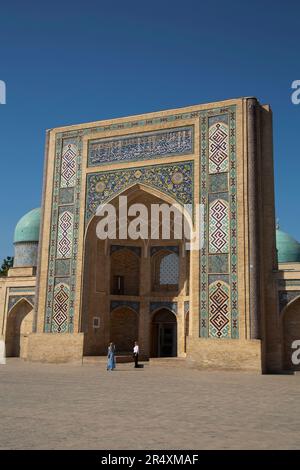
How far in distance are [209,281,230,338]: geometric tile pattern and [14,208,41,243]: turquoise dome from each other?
37.5 ft

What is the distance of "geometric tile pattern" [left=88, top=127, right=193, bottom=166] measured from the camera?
16984 millimetres

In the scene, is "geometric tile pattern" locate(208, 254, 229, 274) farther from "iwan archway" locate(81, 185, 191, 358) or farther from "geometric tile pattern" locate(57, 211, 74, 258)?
"geometric tile pattern" locate(57, 211, 74, 258)

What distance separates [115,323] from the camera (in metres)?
20.2

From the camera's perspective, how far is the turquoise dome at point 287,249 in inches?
938

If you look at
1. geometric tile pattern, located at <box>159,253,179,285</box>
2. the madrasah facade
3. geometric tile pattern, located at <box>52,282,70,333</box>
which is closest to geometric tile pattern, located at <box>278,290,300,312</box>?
the madrasah facade

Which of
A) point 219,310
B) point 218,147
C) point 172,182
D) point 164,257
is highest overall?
point 218,147

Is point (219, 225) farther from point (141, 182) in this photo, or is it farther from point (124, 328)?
point (124, 328)

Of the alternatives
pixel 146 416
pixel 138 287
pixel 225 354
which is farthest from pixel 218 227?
pixel 146 416

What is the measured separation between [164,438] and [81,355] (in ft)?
41.4

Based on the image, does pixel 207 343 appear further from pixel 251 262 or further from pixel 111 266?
pixel 111 266

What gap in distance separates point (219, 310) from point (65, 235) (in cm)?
624

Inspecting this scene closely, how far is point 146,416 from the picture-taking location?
5.95 meters

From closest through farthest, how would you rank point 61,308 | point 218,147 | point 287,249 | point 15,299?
point 218,147 → point 61,308 → point 15,299 → point 287,249
